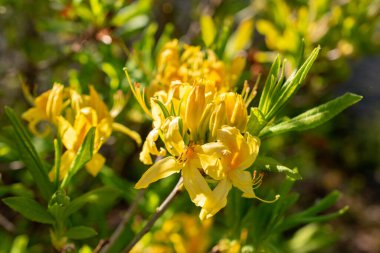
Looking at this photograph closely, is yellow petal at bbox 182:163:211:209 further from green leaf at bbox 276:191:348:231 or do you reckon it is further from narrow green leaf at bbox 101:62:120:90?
narrow green leaf at bbox 101:62:120:90

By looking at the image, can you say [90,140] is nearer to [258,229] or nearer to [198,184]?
[198,184]

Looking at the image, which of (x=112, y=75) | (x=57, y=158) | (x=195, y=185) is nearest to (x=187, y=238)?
(x=112, y=75)

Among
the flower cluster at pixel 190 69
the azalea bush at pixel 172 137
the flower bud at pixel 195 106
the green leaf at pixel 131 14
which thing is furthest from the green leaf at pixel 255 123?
the green leaf at pixel 131 14

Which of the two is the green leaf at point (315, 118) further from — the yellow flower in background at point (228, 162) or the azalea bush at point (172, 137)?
the yellow flower in background at point (228, 162)

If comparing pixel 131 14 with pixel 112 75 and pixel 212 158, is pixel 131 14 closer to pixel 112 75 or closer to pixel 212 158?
pixel 112 75

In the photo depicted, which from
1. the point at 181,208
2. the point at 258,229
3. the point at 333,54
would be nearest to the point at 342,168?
the point at 333,54

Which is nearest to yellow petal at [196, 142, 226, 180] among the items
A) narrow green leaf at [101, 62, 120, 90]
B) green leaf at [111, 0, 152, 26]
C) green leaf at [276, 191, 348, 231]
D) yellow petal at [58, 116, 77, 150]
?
yellow petal at [58, 116, 77, 150]
